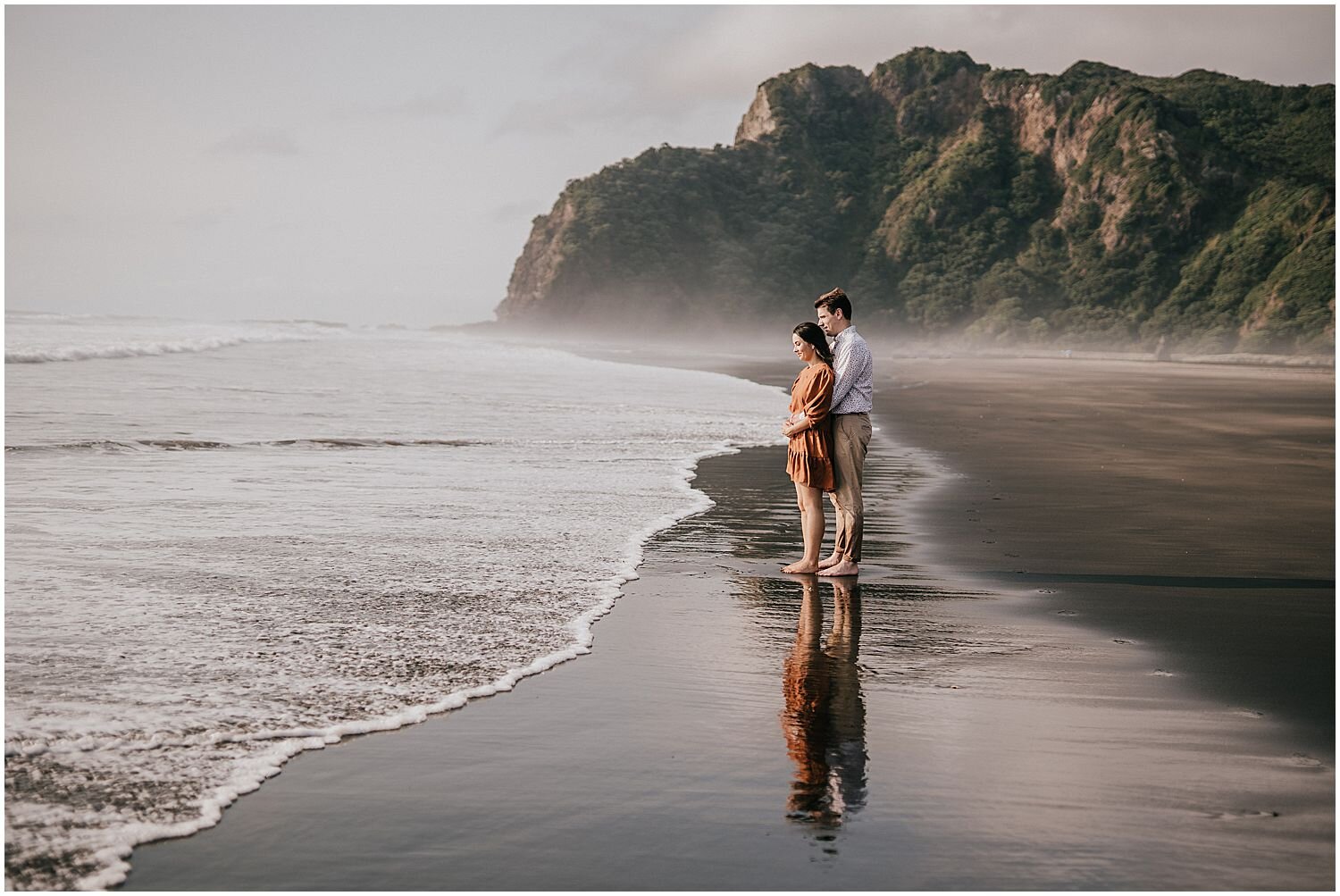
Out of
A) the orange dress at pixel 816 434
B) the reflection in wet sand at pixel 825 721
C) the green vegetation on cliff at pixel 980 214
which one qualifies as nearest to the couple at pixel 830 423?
the orange dress at pixel 816 434

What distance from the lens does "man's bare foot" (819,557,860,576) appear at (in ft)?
22.1

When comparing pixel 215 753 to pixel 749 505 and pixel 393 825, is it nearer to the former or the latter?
pixel 393 825

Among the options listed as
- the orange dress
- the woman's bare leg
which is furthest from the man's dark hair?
Result: the woman's bare leg

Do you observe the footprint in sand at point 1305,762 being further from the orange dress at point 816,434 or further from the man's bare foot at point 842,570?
the orange dress at point 816,434

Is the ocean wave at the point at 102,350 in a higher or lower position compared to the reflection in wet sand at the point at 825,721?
higher

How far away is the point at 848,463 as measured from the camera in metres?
7.02

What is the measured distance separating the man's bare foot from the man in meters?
0.02

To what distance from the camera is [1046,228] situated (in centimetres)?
11162

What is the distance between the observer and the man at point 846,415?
690 cm

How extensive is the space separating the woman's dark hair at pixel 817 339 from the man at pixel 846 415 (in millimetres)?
48

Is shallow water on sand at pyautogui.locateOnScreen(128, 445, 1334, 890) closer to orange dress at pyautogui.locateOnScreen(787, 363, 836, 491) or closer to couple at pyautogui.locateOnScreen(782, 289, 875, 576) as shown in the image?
couple at pyautogui.locateOnScreen(782, 289, 875, 576)

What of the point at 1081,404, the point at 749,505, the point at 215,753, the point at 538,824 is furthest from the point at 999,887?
the point at 1081,404

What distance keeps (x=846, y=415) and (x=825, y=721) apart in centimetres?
319

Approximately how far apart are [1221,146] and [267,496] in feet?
360
